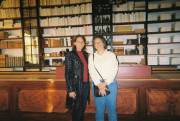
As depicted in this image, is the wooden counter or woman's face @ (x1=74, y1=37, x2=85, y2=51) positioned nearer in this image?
woman's face @ (x1=74, y1=37, x2=85, y2=51)

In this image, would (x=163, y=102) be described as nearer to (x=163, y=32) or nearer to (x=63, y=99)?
(x=63, y=99)

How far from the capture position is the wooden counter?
3.57 meters

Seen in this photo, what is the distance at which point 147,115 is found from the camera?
3625mm

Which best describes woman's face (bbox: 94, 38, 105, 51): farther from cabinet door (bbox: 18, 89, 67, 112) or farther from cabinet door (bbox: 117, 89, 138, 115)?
cabinet door (bbox: 18, 89, 67, 112)

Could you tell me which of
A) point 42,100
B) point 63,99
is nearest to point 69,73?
point 63,99

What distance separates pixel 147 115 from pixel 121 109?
0.38 meters

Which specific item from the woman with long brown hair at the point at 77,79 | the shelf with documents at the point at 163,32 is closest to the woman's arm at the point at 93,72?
the woman with long brown hair at the point at 77,79

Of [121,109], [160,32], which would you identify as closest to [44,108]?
[121,109]

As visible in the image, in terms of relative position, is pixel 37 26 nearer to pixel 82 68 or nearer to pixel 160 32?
pixel 160 32

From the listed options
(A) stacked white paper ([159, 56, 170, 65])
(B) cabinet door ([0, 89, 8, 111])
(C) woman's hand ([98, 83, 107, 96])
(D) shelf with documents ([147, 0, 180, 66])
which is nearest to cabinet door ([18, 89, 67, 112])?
(B) cabinet door ([0, 89, 8, 111])

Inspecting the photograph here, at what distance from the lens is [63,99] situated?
12.5 ft

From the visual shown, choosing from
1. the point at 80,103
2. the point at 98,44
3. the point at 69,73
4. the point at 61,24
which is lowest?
the point at 80,103

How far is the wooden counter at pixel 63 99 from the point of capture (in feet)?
11.7

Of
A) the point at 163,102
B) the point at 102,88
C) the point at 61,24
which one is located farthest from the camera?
the point at 61,24
